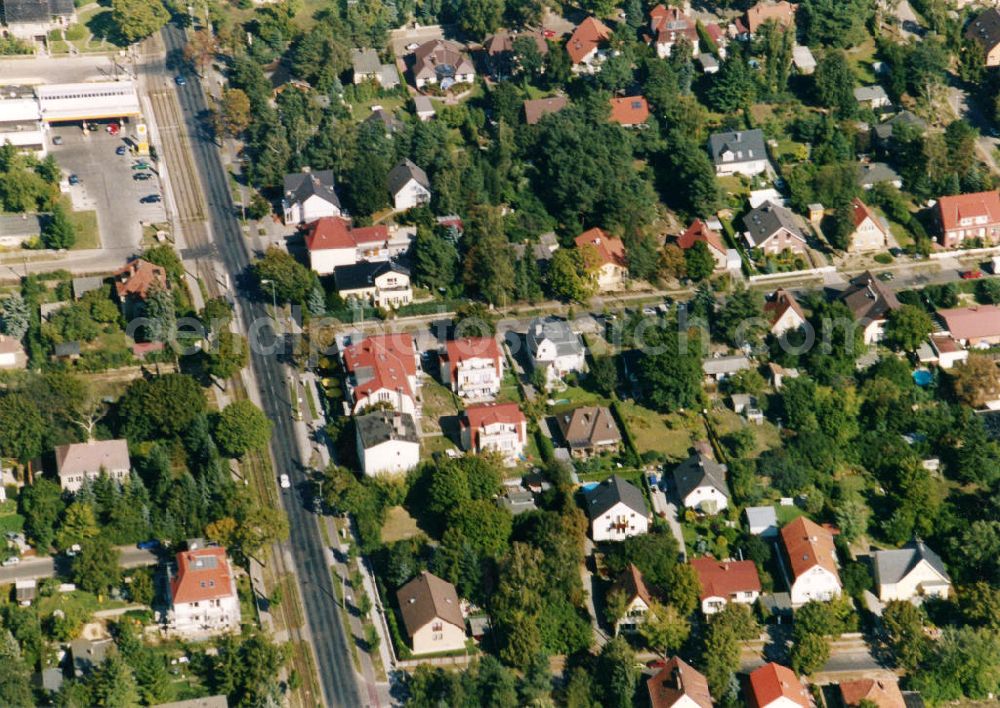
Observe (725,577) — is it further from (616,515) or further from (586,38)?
(586,38)

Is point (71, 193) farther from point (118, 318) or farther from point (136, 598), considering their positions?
point (136, 598)

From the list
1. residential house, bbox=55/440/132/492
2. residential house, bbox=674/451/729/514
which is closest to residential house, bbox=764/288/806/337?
residential house, bbox=674/451/729/514

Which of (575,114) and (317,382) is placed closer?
(317,382)

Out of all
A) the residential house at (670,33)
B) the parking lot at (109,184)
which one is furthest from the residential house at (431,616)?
the residential house at (670,33)

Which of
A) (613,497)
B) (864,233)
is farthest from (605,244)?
(613,497)

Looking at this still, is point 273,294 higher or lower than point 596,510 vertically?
higher

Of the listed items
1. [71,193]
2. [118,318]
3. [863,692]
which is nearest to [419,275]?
[118,318]
